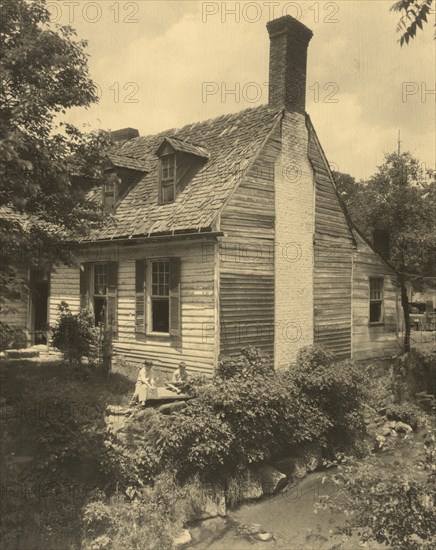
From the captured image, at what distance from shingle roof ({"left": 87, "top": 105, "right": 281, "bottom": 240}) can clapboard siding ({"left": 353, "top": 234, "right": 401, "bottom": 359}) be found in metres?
6.30

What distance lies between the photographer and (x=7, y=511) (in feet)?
29.3

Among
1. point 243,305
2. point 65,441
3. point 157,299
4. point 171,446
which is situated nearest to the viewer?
point 65,441

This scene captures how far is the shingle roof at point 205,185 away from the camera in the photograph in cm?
1410

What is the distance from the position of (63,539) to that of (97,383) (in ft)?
18.6

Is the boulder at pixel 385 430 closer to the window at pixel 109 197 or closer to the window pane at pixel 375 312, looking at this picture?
the window pane at pixel 375 312

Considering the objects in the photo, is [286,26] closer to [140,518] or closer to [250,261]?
[250,261]

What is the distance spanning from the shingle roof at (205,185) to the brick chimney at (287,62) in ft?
2.20

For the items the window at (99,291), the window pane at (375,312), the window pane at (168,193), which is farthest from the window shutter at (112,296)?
the window pane at (375,312)

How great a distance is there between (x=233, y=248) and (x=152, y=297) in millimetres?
3134

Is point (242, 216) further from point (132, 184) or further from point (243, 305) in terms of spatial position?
point (132, 184)

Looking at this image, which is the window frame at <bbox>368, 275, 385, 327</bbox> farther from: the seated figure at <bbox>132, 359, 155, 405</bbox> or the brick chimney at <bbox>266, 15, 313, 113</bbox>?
the seated figure at <bbox>132, 359, 155, 405</bbox>

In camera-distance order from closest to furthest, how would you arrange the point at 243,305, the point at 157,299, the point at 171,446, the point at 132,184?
the point at 171,446, the point at 243,305, the point at 157,299, the point at 132,184

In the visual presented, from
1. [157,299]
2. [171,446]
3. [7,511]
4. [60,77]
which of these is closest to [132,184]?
[157,299]

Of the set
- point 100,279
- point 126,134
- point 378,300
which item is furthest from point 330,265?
point 126,134
